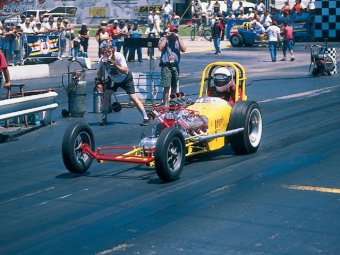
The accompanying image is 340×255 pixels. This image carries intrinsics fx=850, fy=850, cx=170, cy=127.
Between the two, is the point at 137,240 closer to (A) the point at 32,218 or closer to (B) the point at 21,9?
(A) the point at 32,218

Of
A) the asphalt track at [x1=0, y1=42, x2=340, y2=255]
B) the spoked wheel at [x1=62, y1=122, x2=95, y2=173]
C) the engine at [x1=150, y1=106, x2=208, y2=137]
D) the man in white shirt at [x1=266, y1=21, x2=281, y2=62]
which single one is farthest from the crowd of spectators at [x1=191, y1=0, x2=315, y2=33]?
the spoked wheel at [x1=62, y1=122, x2=95, y2=173]

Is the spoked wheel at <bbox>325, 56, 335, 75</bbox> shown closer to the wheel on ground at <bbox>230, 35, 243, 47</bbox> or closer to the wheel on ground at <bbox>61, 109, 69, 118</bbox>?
the wheel on ground at <bbox>61, 109, 69, 118</bbox>

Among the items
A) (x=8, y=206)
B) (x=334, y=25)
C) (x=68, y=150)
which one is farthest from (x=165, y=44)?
(x=334, y=25)

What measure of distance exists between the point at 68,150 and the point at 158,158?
4.16 feet

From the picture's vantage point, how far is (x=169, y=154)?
402 inches

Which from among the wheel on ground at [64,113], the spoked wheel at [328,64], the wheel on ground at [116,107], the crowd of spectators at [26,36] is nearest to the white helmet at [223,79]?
the wheel on ground at [64,113]

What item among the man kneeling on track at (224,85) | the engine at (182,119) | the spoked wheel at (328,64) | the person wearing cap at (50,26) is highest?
the person wearing cap at (50,26)

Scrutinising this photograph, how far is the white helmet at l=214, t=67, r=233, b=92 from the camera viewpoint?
12.4 metres

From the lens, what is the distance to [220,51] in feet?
120

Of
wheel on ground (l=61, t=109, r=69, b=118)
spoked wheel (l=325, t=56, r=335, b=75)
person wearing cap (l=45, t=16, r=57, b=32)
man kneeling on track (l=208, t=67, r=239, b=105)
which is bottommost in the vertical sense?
wheel on ground (l=61, t=109, r=69, b=118)

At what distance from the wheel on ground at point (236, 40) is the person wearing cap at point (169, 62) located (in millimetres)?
22675

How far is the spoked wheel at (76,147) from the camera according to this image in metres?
10.5

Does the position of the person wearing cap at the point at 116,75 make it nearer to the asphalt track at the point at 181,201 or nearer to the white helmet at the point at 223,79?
the asphalt track at the point at 181,201

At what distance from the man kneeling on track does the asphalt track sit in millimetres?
803
